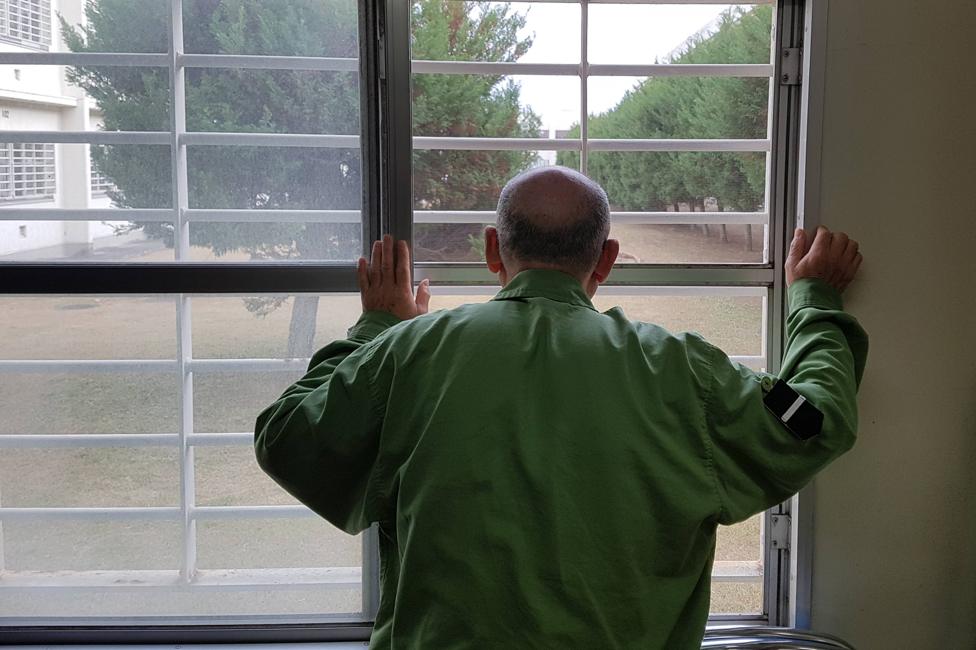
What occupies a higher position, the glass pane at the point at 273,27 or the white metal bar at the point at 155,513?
the glass pane at the point at 273,27

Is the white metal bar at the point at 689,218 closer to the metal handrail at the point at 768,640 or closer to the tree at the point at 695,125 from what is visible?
the tree at the point at 695,125

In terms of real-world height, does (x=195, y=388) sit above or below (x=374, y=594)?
above

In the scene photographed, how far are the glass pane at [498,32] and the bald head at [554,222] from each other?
0.51m

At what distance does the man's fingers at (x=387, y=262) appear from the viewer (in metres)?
1.55

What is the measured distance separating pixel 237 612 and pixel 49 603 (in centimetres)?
39

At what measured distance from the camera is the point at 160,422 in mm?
1736

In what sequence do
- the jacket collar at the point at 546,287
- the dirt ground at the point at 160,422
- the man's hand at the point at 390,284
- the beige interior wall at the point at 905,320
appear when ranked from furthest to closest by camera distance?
the dirt ground at the point at 160,422
the beige interior wall at the point at 905,320
the man's hand at the point at 390,284
the jacket collar at the point at 546,287

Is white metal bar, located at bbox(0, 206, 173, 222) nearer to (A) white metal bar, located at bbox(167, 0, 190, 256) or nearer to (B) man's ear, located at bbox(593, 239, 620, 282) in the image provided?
(A) white metal bar, located at bbox(167, 0, 190, 256)

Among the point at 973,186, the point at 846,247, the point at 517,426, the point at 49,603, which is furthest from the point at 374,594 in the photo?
the point at 973,186

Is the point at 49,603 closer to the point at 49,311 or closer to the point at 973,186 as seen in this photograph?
the point at 49,311

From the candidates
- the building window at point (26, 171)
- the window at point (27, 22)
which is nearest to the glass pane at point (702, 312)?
the building window at point (26, 171)

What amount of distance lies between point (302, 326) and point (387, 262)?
0.28 meters

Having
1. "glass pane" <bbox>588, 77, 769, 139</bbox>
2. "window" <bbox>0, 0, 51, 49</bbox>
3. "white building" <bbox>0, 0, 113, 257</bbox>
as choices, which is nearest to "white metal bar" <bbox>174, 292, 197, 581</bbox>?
"white building" <bbox>0, 0, 113, 257</bbox>

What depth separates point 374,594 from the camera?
1.75 metres
